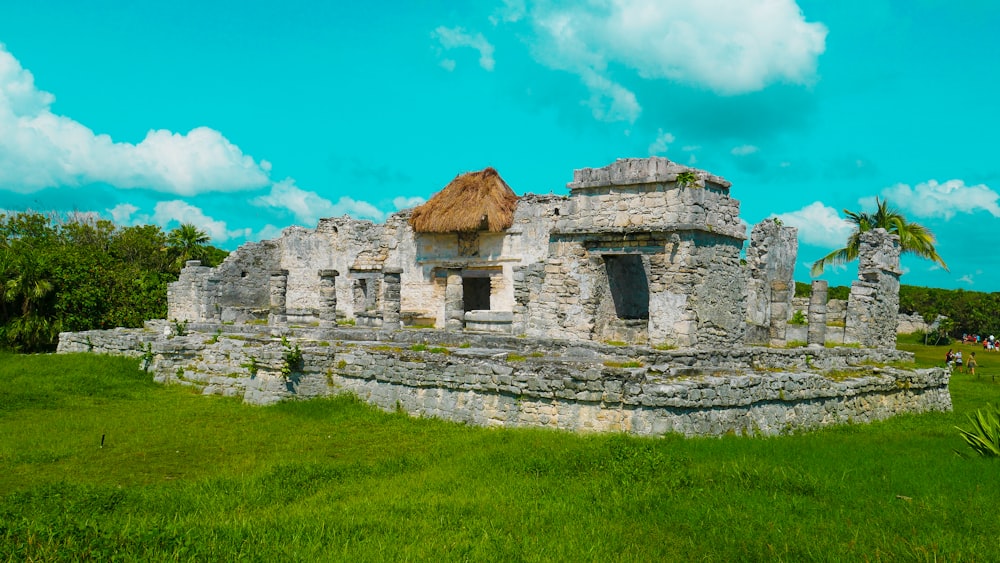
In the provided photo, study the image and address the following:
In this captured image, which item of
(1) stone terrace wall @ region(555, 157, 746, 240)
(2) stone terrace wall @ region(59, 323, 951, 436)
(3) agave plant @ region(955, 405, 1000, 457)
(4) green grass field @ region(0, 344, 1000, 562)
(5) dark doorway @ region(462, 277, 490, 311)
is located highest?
(1) stone terrace wall @ region(555, 157, 746, 240)

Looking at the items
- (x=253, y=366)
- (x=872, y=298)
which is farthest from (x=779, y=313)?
(x=253, y=366)

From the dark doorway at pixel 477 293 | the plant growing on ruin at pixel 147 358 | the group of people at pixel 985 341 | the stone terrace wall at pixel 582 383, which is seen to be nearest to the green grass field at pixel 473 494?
the stone terrace wall at pixel 582 383

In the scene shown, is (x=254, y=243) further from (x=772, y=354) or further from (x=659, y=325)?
(x=772, y=354)

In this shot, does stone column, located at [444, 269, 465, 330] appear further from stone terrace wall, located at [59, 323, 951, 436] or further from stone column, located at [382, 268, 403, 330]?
stone terrace wall, located at [59, 323, 951, 436]

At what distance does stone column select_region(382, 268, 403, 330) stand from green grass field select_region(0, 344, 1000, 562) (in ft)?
22.9

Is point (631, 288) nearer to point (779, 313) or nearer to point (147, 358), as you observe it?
point (779, 313)

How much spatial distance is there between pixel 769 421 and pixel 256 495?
524 cm

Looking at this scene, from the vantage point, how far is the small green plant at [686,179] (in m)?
10.9

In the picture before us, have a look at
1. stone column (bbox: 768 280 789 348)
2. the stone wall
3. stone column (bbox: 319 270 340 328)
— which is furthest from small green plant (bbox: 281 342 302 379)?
stone column (bbox: 768 280 789 348)

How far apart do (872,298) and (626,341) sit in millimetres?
5291

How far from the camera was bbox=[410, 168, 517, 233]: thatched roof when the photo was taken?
63.5 feet

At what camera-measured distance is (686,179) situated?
35.8ft

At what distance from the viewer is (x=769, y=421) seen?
8.02 meters

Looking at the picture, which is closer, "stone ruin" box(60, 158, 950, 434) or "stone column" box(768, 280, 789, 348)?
"stone ruin" box(60, 158, 950, 434)
